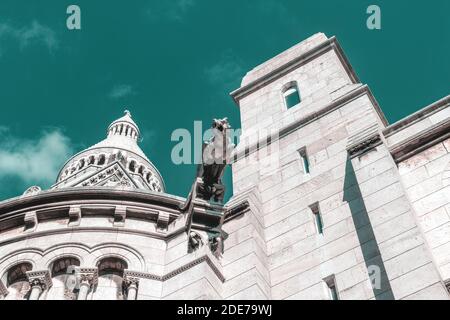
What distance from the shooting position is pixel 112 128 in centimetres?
6756

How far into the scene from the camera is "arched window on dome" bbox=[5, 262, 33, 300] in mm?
19328

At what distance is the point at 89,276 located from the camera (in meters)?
19.1

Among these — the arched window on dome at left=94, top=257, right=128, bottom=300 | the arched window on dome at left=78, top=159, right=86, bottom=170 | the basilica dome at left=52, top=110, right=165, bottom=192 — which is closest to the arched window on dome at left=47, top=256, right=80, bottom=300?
the arched window on dome at left=94, top=257, right=128, bottom=300

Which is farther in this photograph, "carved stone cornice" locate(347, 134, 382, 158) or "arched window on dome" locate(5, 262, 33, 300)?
"arched window on dome" locate(5, 262, 33, 300)

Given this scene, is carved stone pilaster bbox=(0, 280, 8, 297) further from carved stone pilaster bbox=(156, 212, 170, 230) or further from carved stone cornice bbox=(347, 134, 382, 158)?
carved stone cornice bbox=(347, 134, 382, 158)

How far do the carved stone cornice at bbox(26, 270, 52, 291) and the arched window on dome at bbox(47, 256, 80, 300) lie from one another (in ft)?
0.82

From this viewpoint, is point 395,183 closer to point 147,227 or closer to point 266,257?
point 266,257

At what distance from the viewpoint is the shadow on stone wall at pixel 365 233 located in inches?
608

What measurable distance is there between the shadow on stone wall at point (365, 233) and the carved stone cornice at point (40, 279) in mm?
8041

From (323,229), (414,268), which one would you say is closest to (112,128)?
(323,229)

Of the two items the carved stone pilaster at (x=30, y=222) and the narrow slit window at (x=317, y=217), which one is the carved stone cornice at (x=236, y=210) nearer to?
the narrow slit window at (x=317, y=217)

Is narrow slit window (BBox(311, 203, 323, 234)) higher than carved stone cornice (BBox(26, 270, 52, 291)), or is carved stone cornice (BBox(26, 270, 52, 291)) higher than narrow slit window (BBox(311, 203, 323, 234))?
narrow slit window (BBox(311, 203, 323, 234))

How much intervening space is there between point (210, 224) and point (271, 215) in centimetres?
216

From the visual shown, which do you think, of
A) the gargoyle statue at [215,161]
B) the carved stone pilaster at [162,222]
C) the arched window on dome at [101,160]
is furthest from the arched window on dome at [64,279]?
the arched window on dome at [101,160]
